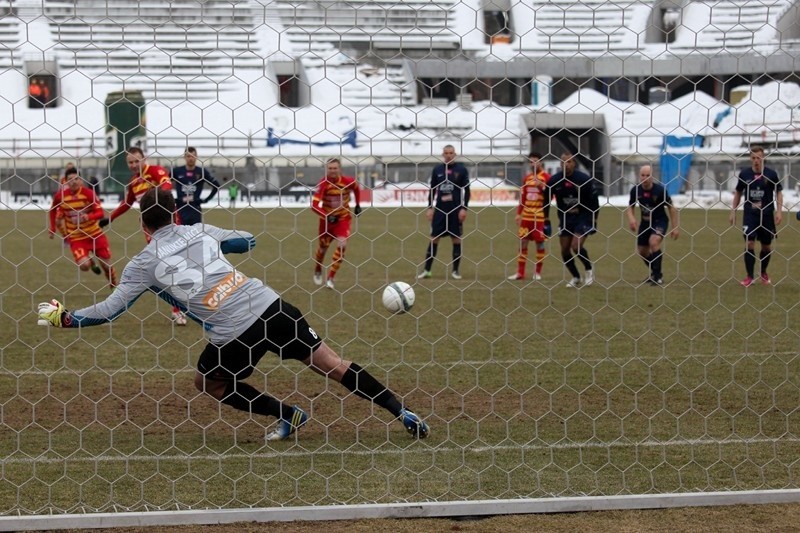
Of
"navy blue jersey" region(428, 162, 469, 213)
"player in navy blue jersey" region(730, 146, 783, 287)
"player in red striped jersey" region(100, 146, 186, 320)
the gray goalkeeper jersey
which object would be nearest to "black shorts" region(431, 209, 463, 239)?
"navy blue jersey" region(428, 162, 469, 213)

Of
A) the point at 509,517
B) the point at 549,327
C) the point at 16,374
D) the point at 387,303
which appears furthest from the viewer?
the point at 549,327

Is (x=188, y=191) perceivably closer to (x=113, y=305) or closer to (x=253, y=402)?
(x=253, y=402)

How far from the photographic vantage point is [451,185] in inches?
590

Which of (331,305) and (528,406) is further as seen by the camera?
(331,305)

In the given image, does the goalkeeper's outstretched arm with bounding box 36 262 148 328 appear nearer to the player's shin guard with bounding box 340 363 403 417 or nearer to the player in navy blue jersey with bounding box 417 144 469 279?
the player's shin guard with bounding box 340 363 403 417

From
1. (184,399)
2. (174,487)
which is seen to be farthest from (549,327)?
(174,487)

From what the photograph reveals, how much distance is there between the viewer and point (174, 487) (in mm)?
4750

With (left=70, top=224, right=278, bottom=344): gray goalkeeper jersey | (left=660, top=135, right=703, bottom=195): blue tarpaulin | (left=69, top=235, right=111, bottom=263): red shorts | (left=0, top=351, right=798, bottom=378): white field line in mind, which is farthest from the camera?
(left=69, top=235, right=111, bottom=263): red shorts

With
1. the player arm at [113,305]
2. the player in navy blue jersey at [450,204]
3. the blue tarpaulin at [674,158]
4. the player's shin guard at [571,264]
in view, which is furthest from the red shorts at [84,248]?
the player arm at [113,305]

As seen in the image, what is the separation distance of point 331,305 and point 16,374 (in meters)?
4.90

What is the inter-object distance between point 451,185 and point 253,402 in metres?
9.69

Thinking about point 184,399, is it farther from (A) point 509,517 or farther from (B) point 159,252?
(A) point 509,517

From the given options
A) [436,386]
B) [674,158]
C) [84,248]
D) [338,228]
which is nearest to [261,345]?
[436,386]

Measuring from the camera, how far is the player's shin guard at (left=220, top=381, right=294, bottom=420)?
558cm
